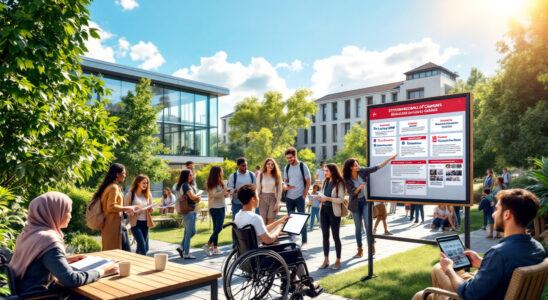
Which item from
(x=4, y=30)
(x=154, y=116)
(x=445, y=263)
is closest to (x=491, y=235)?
(x=445, y=263)

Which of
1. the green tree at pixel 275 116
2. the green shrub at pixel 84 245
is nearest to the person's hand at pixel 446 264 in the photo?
the green shrub at pixel 84 245

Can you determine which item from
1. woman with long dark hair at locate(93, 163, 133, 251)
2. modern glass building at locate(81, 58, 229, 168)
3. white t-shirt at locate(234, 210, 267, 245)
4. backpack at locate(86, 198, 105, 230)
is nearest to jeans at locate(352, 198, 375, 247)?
white t-shirt at locate(234, 210, 267, 245)

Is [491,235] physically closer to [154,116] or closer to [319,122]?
[154,116]

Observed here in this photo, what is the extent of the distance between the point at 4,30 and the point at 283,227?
12.4ft

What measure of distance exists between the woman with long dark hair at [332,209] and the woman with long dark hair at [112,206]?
10.8ft

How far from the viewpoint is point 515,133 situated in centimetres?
2223

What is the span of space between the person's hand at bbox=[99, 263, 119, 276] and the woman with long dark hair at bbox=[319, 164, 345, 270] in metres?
4.06

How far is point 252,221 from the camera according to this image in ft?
14.8

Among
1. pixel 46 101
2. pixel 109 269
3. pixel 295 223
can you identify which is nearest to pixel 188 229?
pixel 295 223

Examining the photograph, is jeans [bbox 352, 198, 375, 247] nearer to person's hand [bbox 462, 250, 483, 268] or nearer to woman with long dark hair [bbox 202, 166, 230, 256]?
woman with long dark hair [bbox 202, 166, 230, 256]

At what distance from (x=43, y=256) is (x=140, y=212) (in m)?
3.74

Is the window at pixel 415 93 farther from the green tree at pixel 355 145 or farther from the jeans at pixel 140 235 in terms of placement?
the jeans at pixel 140 235

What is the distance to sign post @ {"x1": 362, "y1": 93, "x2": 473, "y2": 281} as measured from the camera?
4980mm

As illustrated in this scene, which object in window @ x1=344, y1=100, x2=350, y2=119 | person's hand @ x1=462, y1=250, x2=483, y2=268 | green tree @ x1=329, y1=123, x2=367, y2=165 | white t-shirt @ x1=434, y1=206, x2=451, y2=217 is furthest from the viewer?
window @ x1=344, y1=100, x2=350, y2=119
